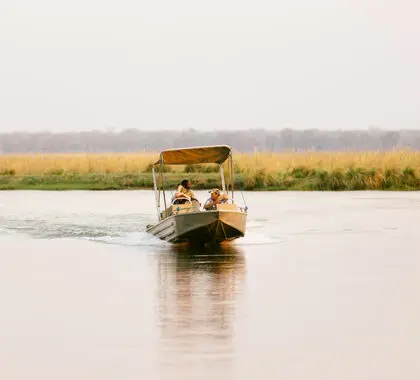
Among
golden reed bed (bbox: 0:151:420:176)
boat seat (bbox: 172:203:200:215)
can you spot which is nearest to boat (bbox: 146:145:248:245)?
boat seat (bbox: 172:203:200:215)

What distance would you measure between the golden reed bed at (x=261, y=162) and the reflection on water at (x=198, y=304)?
71.5 feet

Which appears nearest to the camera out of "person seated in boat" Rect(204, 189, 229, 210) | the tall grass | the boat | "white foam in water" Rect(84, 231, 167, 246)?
the boat

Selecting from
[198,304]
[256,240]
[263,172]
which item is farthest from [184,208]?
[263,172]

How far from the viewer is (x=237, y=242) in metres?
22.2

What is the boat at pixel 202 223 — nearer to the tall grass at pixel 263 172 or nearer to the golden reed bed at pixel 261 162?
the tall grass at pixel 263 172

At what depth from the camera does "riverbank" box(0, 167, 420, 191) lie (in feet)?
131

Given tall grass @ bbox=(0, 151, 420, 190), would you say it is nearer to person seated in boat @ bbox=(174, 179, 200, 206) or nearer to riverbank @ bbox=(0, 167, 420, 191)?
riverbank @ bbox=(0, 167, 420, 191)

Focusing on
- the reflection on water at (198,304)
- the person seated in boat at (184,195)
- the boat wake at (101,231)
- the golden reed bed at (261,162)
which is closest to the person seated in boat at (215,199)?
the person seated in boat at (184,195)

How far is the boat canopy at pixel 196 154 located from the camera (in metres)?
22.4

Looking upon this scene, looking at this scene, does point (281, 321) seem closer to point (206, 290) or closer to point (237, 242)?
point (206, 290)

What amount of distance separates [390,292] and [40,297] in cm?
410

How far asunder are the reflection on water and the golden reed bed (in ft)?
71.5

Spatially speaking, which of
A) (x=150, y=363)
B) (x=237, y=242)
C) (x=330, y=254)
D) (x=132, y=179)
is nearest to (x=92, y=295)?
(x=150, y=363)

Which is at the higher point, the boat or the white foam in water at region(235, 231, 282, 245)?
the boat
